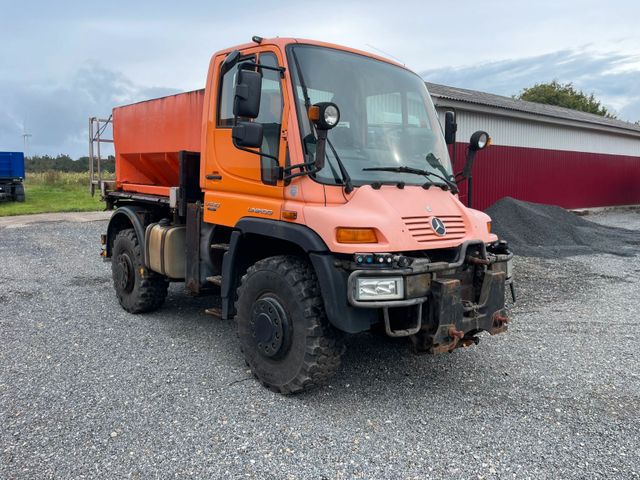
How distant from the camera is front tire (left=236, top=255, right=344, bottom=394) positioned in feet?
12.7

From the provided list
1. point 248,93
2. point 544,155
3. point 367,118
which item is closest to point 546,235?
point 544,155

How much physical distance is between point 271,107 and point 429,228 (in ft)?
5.23

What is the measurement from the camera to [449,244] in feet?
13.2

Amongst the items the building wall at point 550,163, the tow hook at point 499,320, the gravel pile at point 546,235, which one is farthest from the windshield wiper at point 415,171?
the building wall at point 550,163

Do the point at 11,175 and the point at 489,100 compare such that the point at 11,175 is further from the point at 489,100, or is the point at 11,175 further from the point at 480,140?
the point at 480,140

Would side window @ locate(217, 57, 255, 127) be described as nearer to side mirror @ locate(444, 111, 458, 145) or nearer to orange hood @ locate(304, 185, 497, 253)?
orange hood @ locate(304, 185, 497, 253)

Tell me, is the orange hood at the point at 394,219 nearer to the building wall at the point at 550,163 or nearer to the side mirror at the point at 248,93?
the side mirror at the point at 248,93

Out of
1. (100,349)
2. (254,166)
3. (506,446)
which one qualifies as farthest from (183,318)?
(506,446)

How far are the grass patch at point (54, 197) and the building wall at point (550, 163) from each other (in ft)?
37.4

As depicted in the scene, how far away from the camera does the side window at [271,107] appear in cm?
419

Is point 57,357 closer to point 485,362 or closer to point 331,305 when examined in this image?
point 331,305

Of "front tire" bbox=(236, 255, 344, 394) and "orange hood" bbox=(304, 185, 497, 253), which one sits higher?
"orange hood" bbox=(304, 185, 497, 253)

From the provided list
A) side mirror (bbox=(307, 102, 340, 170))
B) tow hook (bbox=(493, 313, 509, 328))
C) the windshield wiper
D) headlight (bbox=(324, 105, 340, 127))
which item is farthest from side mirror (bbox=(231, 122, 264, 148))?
tow hook (bbox=(493, 313, 509, 328))

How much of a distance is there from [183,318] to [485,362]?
356 cm
